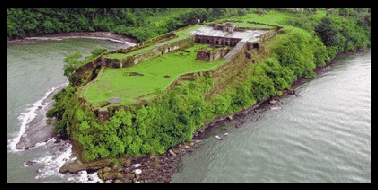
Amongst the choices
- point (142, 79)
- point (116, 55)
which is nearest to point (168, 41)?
point (116, 55)

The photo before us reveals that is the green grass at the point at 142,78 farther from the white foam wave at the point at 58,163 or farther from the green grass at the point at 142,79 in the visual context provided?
the white foam wave at the point at 58,163

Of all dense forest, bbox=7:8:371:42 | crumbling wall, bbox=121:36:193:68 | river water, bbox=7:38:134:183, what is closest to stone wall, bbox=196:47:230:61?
crumbling wall, bbox=121:36:193:68

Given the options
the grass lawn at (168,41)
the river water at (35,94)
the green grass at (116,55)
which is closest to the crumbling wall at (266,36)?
the grass lawn at (168,41)

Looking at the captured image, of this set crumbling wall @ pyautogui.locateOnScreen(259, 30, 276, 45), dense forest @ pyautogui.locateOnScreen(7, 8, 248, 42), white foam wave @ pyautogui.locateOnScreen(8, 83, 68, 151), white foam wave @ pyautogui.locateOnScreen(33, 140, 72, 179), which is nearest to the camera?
white foam wave @ pyautogui.locateOnScreen(33, 140, 72, 179)

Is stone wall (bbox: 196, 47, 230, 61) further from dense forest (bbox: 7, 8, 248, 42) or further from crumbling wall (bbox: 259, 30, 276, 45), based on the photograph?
dense forest (bbox: 7, 8, 248, 42)
